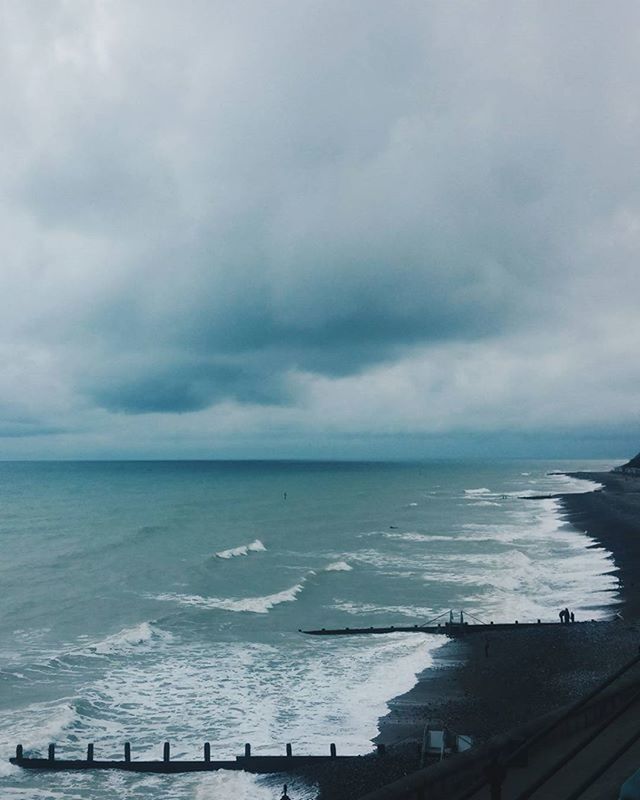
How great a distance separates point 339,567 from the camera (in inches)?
2136

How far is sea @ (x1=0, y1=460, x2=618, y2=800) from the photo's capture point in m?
A: 22.4

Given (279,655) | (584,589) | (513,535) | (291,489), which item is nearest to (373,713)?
(279,655)

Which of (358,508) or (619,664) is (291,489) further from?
(619,664)

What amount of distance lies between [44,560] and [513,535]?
157 feet

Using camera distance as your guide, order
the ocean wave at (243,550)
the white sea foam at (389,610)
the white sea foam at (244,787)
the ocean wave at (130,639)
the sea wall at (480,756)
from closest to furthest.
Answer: the sea wall at (480,756) → the white sea foam at (244,787) → the ocean wave at (130,639) → the white sea foam at (389,610) → the ocean wave at (243,550)

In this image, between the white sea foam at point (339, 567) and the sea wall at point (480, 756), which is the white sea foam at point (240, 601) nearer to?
the white sea foam at point (339, 567)

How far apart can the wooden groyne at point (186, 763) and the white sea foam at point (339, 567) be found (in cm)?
3280

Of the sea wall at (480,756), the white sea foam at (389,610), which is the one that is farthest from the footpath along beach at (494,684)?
the sea wall at (480,756)

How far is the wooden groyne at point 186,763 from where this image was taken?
2005 cm

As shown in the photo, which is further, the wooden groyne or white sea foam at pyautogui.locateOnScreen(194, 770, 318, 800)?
the wooden groyne

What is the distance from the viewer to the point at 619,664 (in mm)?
27016

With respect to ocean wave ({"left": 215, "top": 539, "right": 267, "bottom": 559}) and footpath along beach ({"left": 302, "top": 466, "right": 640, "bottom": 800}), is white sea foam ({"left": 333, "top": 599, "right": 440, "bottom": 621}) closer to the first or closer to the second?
footpath along beach ({"left": 302, "top": 466, "right": 640, "bottom": 800})

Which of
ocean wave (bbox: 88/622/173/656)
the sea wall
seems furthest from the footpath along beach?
ocean wave (bbox: 88/622/173/656)

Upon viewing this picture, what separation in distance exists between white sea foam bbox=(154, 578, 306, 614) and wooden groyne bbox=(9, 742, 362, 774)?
20103 mm
